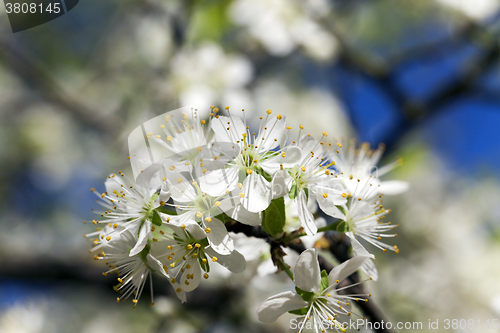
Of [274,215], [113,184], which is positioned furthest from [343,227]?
[113,184]

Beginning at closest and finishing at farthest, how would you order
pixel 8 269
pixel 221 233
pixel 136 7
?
pixel 221 233 → pixel 8 269 → pixel 136 7

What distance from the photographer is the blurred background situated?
195 centimetres

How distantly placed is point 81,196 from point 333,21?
302 cm

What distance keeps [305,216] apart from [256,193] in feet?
0.36

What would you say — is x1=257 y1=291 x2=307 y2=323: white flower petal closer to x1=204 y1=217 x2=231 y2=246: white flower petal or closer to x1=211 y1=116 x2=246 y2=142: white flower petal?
x1=204 y1=217 x2=231 y2=246: white flower petal

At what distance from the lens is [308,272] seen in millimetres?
658

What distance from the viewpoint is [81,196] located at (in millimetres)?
3486

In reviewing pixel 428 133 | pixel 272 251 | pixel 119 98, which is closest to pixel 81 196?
pixel 119 98

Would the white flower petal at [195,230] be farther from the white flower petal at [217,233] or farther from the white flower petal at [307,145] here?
the white flower petal at [307,145]

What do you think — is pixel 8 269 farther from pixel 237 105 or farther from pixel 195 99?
pixel 237 105

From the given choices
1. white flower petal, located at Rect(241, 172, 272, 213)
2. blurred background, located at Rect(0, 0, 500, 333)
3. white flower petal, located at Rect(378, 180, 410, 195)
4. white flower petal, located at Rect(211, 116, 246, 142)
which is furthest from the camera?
blurred background, located at Rect(0, 0, 500, 333)

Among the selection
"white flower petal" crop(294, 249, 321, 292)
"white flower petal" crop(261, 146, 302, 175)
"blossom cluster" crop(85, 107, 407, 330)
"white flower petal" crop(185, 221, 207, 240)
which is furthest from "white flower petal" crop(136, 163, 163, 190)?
"white flower petal" crop(294, 249, 321, 292)

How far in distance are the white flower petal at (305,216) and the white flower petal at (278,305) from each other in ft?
0.49

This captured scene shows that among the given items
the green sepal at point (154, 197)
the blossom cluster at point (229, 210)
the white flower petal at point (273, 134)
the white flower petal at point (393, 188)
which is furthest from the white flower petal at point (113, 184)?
the white flower petal at point (393, 188)
